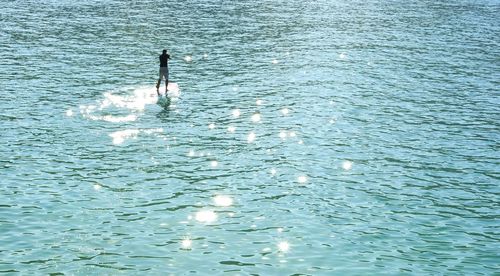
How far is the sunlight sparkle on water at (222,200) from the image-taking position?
96.3 ft

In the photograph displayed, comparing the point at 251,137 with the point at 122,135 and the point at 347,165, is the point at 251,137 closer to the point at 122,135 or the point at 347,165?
the point at 347,165

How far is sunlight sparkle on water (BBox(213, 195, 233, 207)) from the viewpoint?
2934cm

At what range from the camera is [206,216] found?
28.0 m

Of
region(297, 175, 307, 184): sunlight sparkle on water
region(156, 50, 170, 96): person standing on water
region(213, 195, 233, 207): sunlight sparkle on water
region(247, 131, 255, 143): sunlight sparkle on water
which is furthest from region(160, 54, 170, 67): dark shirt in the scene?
region(213, 195, 233, 207): sunlight sparkle on water

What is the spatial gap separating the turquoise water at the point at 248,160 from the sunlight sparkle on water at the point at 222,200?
0.40ft

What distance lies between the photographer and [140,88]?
52.4m

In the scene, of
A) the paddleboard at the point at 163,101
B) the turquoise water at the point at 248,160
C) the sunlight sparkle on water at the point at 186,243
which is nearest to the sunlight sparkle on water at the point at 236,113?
the turquoise water at the point at 248,160

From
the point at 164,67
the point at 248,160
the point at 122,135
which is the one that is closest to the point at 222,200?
the point at 248,160

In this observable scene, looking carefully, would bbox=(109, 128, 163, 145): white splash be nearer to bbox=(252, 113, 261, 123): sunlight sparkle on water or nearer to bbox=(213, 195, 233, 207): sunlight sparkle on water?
bbox=(252, 113, 261, 123): sunlight sparkle on water

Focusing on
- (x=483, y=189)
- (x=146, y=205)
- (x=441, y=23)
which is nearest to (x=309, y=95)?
(x=483, y=189)

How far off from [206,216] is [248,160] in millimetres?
8182

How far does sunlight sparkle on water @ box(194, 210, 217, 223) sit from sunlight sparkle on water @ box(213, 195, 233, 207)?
1.02 m

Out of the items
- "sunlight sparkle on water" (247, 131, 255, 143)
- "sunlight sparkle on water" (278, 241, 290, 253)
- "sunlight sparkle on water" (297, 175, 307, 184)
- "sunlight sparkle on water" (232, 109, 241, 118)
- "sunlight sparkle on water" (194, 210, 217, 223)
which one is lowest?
"sunlight sparkle on water" (278, 241, 290, 253)

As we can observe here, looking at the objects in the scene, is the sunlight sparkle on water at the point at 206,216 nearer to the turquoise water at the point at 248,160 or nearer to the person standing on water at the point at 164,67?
the turquoise water at the point at 248,160
